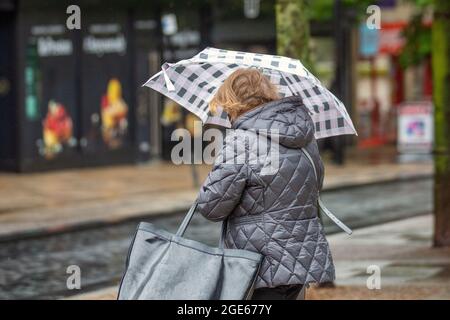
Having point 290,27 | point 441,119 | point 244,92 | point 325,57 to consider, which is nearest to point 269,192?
point 244,92

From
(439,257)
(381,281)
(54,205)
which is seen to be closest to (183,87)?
(381,281)

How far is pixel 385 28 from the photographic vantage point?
3356 cm

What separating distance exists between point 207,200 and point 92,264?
23.8 ft

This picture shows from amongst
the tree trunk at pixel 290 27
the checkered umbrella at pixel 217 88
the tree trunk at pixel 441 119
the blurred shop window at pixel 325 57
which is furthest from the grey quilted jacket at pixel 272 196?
the blurred shop window at pixel 325 57

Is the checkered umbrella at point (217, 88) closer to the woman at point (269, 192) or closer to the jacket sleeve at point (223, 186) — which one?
the woman at point (269, 192)

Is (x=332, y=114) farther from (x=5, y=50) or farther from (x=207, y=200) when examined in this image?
(x=5, y=50)

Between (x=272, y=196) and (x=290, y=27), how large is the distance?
4.83 metres

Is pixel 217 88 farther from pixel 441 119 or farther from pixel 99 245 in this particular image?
pixel 99 245

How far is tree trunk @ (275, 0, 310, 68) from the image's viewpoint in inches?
406

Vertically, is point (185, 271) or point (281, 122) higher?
point (281, 122)

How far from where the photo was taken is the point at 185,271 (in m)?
5.35

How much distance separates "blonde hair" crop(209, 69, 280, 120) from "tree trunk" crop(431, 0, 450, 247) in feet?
21.5

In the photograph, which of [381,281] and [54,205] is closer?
[381,281]
